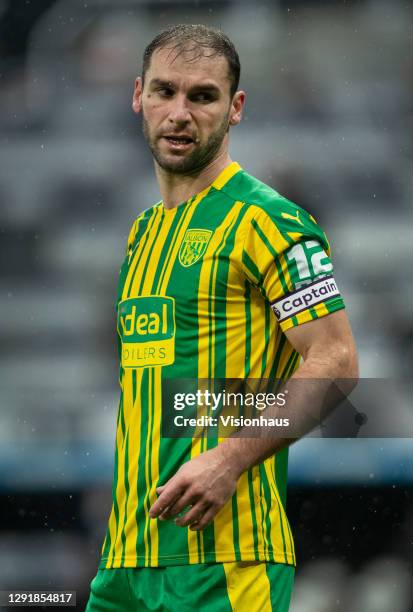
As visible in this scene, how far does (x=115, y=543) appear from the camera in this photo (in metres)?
1.87

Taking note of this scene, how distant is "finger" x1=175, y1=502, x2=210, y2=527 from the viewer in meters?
1.63

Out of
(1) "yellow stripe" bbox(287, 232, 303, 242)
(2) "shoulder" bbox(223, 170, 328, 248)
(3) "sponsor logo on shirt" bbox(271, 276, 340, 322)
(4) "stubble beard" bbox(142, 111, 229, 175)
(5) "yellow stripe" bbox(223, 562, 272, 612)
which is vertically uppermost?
(4) "stubble beard" bbox(142, 111, 229, 175)

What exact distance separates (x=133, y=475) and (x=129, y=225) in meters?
2.72

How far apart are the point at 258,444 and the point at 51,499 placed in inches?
95.4

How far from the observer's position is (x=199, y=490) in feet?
5.29

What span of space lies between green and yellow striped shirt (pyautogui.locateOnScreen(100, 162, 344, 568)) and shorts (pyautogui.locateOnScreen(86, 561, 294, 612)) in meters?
0.02

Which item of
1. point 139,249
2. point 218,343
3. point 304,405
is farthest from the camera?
point 139,249

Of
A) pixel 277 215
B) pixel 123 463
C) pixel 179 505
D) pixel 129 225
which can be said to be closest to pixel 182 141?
pixel 277 215

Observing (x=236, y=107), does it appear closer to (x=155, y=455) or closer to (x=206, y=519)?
(x=155, y=455)

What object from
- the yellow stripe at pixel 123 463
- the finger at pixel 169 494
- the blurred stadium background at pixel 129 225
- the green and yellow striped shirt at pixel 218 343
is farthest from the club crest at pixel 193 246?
the blurred stadium background at pixel 129 225

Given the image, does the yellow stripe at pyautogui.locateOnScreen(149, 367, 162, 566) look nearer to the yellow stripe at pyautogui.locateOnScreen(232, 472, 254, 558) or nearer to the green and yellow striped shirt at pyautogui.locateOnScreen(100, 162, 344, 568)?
the green and yellow striped shirt at pyautogui.locateOnScreen(100, 162, 344, 568)

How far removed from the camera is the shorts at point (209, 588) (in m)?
1.72

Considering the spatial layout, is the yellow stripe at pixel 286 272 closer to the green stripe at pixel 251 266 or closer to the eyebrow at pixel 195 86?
the green stripe at pixel 251 266

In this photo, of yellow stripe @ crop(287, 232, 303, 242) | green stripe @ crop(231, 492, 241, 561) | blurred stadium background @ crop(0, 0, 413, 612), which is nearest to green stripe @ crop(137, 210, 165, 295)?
yellow stripe @ crop(287, 232, 303, 242)
